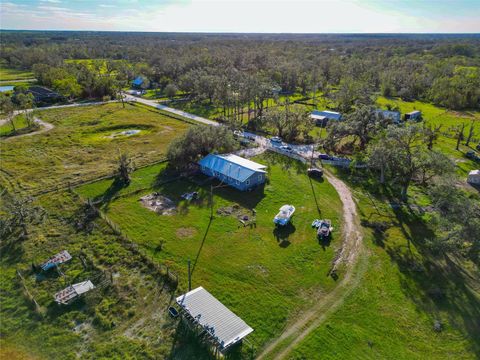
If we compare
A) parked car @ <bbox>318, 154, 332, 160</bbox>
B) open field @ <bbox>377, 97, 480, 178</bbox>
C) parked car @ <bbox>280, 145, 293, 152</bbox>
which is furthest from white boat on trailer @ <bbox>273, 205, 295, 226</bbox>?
open field @ <bbox>377, 97, 480, 178</bbox>

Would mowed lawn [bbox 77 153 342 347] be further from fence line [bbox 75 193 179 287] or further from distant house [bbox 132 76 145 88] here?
distant house [bbox 132 76 145 88]

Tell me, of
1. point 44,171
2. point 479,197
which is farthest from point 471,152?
point 44,171

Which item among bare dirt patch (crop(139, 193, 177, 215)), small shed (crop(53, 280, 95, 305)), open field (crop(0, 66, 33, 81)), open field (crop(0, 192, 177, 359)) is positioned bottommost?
open field (crop(0, 192, 177, 359))

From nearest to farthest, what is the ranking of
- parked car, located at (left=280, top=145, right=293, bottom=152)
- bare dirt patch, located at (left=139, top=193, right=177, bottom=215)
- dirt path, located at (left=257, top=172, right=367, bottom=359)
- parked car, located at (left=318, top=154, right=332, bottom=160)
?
dirt path, located at (left=257, top=172, right=367, bottom=359) → bare dirt patch, located at (left=139, top=193, right=177, bottom=215) → parked car, located at (left=318, top=154, right=332, bottom=160) → parked car, located at (left=280, top=145, right=293, bottom=152)

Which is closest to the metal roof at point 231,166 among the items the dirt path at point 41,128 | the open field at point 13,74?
the dirt path at point 41,128

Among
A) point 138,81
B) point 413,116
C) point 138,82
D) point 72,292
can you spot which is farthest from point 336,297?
point 138,81

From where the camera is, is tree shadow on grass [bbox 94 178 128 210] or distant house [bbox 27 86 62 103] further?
distant house [bbox 27 86 62 103]

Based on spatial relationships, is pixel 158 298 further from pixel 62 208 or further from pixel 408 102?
pixel 408 102
